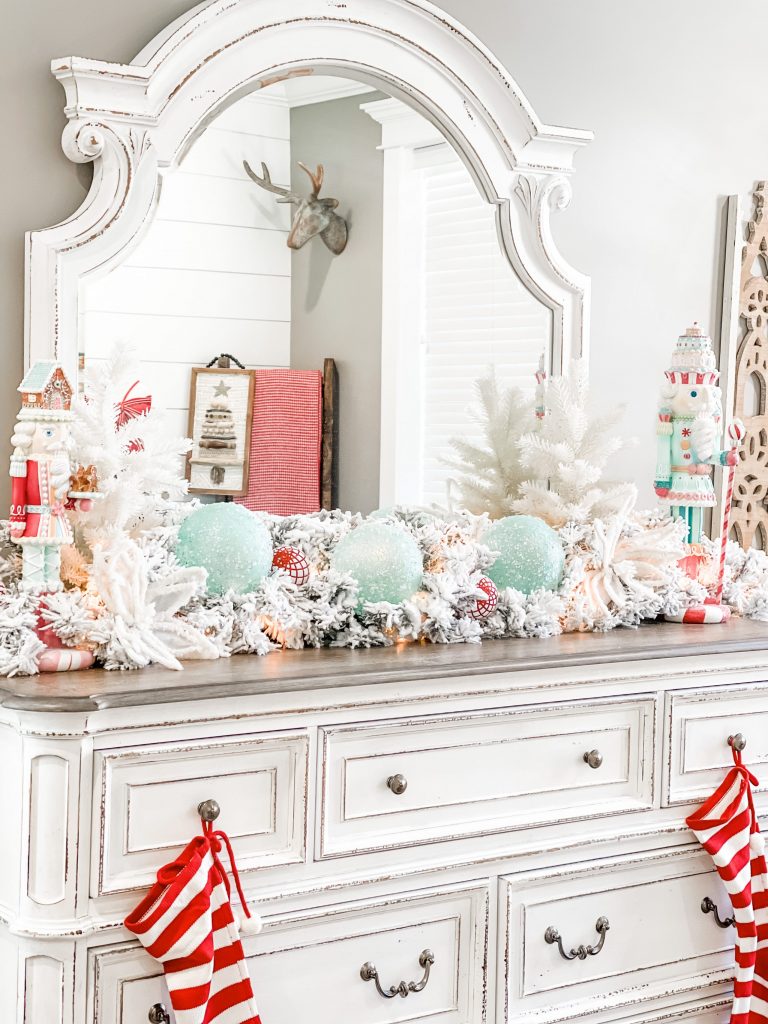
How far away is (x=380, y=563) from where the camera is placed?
6.15 ft

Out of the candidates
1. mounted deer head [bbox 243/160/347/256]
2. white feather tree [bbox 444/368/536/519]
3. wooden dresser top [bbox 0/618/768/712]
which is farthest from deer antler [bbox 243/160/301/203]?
wooden dresser top [bbox 0/618/768/712]

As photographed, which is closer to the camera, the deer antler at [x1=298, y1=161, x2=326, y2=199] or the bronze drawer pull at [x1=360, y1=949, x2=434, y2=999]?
the bronze drawer pull at [x1=360, y1=949, x2=434, y2=999]

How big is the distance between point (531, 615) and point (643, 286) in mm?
927

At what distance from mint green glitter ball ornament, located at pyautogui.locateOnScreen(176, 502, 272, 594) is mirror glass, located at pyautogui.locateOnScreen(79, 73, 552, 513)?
0.59ft

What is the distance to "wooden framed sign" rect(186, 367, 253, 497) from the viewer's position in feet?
6.61

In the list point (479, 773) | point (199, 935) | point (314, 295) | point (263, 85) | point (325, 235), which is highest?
point (263, 85)

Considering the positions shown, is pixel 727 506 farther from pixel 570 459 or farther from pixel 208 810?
pixel 208 810

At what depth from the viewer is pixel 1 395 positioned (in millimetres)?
1924

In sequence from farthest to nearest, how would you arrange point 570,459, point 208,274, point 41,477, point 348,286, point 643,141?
point 643,141, point 570,459, point 348,286, point 208,274, point 41,477

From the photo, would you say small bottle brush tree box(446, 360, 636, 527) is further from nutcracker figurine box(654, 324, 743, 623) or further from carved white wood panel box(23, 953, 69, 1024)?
carved white wood panel box(23, 953, 69, 1024)

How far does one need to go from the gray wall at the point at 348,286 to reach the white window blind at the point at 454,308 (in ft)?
0.31

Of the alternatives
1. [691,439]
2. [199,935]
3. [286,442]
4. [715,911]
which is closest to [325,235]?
[286,442]

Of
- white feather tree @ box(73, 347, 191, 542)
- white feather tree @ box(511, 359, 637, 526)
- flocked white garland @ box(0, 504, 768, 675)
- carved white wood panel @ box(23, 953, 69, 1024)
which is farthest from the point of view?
white feather tree @ box(511, 359, 637, 526)

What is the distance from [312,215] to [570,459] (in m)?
0.62
